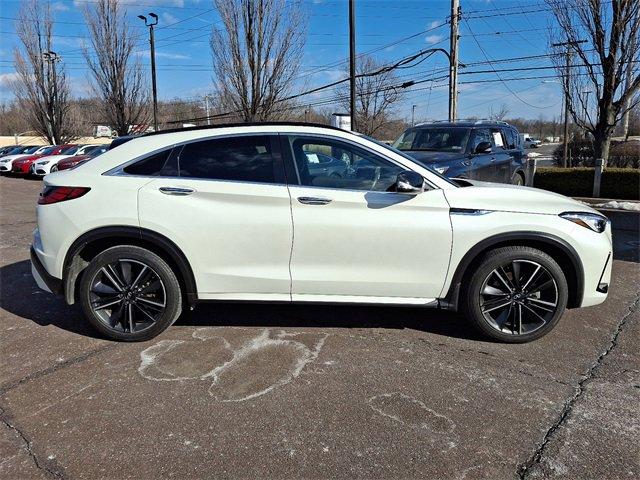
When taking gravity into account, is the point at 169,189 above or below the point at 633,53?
below

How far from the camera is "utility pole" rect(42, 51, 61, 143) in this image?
30578 millimetres

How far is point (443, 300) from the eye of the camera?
3.72 meters

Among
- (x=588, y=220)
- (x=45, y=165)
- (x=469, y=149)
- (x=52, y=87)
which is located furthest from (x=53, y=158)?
(x=588, y=220)

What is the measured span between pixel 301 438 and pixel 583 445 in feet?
5.02

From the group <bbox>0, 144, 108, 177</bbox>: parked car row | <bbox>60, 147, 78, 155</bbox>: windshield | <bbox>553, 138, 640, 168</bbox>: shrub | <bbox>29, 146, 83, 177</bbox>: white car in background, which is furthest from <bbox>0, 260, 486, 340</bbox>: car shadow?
<bbox>60, 147, 78, 155</bbox>: windshield

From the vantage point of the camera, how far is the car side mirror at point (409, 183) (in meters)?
3.49

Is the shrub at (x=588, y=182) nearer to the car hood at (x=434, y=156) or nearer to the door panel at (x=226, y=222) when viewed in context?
the car hood at (x=434, y=156)

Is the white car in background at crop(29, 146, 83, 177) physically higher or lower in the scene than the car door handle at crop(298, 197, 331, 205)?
higher

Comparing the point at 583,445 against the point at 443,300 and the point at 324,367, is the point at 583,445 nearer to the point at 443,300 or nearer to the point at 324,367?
the point at 443,300

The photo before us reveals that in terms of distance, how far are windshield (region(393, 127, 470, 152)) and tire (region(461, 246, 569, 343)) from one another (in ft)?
16.6

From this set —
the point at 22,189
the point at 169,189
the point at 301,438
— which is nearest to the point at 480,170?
the point at 169,189

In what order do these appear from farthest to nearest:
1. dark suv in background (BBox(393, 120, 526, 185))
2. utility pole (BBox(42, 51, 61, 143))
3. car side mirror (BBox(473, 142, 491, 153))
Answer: utility pole (BBox(42, 51, 61, 143))
car side mirror (BBox(473, 142, 491, 153))
dark suv in background (BBox(393, 120, 526, 185))

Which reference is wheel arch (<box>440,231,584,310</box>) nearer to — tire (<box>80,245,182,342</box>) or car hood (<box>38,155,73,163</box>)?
tire (<box>80,245,182,342</box>)

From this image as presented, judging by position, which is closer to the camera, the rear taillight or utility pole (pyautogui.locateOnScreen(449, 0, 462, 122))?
the rear taillight
